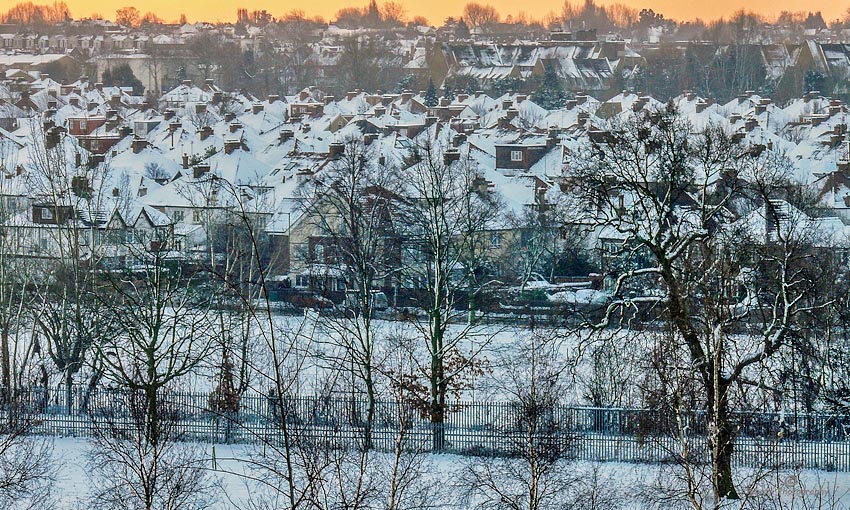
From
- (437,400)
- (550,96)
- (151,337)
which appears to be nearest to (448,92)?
(550,96)

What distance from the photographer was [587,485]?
29.0ft

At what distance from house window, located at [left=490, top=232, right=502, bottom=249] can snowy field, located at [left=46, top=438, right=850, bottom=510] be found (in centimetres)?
985

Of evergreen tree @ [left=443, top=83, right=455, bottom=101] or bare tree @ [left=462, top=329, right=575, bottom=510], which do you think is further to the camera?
evergreen tree @ [left=443, top=83, right=455, bottom=101]

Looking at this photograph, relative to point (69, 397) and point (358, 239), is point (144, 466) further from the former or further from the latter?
point (358, 239)

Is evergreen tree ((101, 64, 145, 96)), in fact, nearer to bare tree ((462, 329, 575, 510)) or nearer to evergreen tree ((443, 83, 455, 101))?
evergreen tree ((443, 83, 455, 101))

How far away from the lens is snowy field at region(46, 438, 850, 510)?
8.34 m

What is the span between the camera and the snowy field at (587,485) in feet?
27.4

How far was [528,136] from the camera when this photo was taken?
29.3 m

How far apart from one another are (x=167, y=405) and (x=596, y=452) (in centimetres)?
332

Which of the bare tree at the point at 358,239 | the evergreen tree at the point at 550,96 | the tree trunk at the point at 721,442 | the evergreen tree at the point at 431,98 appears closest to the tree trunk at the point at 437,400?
the bare tree at the point at 358,239

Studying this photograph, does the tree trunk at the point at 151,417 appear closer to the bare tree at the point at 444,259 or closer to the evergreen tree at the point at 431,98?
the bare tree at the point at 444,259

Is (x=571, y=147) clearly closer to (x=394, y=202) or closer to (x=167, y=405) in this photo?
(x=394, y=202)

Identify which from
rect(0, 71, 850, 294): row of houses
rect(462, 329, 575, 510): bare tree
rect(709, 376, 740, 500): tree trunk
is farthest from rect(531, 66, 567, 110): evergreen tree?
rect(709, 376, 740, 500): tree trunk

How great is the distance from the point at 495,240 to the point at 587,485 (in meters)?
11.2
